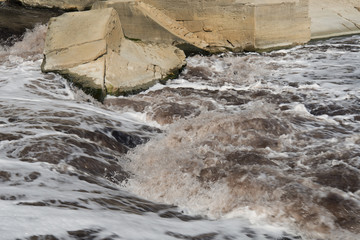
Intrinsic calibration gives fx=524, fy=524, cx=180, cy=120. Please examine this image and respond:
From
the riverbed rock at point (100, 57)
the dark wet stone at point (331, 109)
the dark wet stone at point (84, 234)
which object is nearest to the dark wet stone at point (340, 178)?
the dark wet stone at point (331, 109)

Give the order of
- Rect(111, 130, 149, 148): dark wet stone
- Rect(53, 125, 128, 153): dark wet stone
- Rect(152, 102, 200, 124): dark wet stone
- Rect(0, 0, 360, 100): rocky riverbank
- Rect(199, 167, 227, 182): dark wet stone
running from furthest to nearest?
Rect(0, 0, 360, 100): rocky riverbank → Rect(152, 102, 200, 124): dark wet stone → Rect(111, 130, 149, 148): dark wet stone → Rect(53, 125, 128, 153): dark wet stone → Rect(199, 167, 227, 182): dark wet stone

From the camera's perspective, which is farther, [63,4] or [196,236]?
[63,4]

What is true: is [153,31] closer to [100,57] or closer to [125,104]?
[100,57]

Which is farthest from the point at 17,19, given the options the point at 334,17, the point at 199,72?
the point at 334,17

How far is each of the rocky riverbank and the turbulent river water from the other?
1.15 feet

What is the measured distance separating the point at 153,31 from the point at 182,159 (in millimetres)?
5703

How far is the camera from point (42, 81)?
7.61 metres

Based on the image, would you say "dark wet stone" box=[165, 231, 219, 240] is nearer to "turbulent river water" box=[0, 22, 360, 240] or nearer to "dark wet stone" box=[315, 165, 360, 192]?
"turbulent river water" box=[0, 22, 360, 240]

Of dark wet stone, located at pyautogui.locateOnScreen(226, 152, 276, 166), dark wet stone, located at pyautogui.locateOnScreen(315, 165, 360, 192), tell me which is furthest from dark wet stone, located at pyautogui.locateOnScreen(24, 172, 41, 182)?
dark wet stone, located at pyautogui.locateOnScreen(315, 165, 360, 192)

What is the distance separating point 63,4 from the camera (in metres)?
13.4

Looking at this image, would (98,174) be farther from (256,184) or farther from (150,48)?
(150,48)

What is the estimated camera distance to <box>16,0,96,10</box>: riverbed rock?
42.6 ft

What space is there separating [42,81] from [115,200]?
166 inches

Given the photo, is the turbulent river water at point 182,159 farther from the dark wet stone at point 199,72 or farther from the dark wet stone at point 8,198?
the dark wet stone at point 199,72
